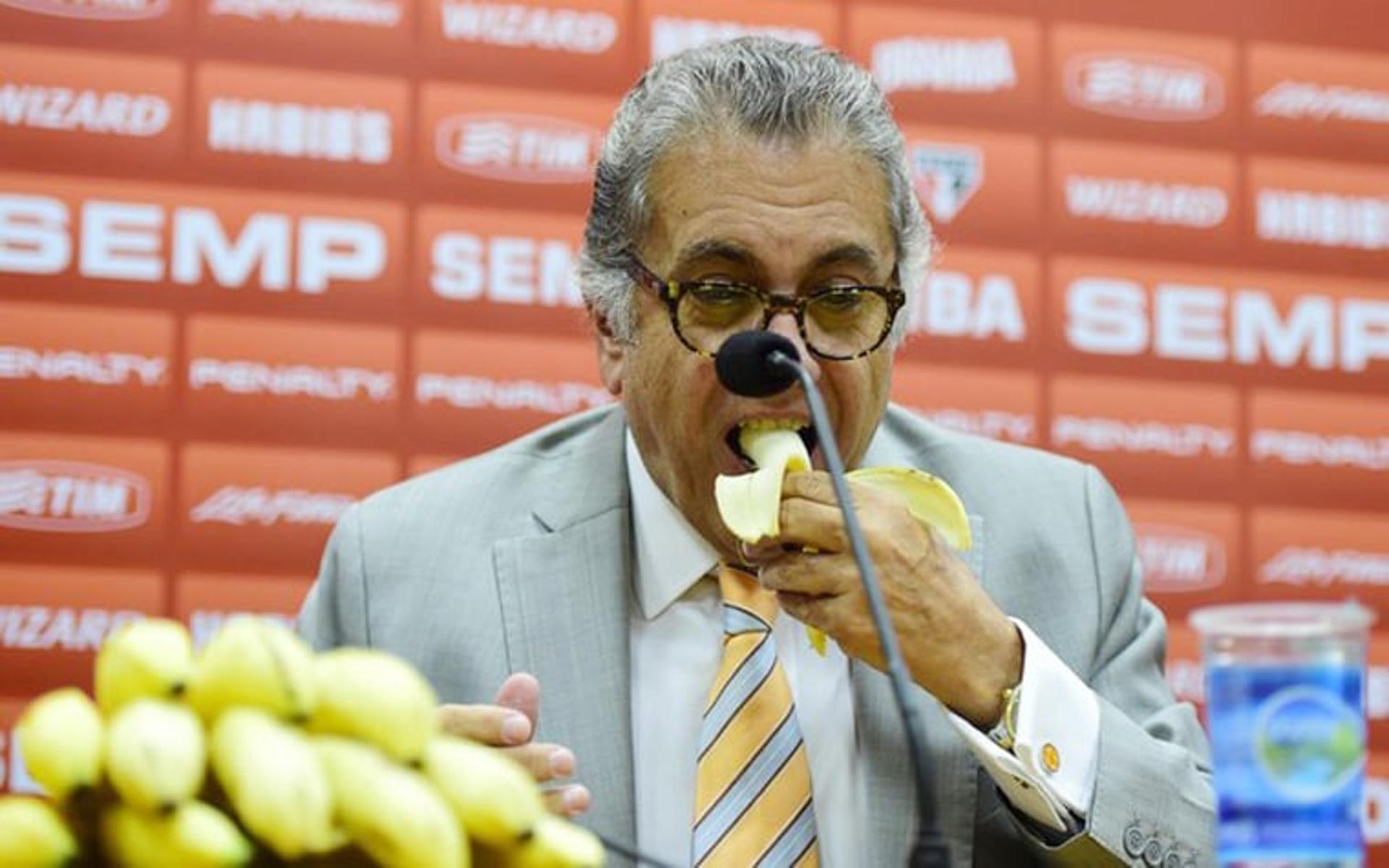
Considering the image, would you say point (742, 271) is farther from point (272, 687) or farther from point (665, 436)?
point (272, 687)

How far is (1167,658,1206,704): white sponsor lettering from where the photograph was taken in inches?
122

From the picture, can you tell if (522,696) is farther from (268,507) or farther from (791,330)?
(268,507)

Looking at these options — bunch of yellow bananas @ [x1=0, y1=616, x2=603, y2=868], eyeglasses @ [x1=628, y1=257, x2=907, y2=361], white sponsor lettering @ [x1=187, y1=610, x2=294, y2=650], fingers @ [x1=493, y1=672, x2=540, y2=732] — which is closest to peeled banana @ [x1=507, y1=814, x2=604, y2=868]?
bunch of yellow bananas @ [x1=0, y1=616, x2=603, y2=868]

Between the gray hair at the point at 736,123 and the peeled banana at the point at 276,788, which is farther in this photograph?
the gray hair at the point at 736,123

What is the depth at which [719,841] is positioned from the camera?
67.3 inches

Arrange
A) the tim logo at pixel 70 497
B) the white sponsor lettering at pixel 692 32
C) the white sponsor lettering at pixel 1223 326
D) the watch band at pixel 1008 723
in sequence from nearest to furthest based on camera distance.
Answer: the watch band at pixel 1008 723 < the tim logo at pixel 70 497 < the white sponsor lettering at pixel 692 32 < the white sponsor lettering at pixel 1223 326

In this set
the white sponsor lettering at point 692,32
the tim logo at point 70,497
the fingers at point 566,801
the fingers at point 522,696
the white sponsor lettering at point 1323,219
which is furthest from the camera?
the white sponsor lettering at point 1323,219

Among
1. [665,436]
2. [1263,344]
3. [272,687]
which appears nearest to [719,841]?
[665,436]

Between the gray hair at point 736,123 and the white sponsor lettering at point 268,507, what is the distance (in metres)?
0.98

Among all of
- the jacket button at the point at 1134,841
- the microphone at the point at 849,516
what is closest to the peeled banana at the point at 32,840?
the microphone at the point at 849,516

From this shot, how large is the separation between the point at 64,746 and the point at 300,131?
203 cm

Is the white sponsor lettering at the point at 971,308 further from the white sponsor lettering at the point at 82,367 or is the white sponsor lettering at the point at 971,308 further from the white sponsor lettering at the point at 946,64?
the white sponsor lettering at the point at 82,367

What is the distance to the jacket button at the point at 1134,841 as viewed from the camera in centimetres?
158

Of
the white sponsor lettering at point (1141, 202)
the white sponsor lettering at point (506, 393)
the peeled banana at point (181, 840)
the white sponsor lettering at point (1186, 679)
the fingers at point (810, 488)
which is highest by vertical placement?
the peeled banana at point (181, 840)
